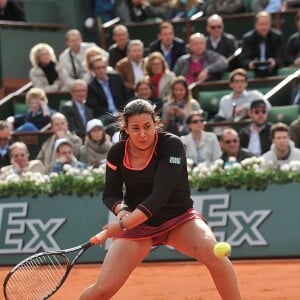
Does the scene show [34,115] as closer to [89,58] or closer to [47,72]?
[89,58]

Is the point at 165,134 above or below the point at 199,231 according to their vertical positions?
above

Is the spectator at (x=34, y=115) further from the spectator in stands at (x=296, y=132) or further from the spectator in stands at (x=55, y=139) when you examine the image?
the spectator in stands at (x=296, y=132)

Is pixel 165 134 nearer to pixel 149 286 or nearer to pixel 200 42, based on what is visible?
pixel 149 286

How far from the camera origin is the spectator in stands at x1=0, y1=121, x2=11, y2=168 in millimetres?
13008

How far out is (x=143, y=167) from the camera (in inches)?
258

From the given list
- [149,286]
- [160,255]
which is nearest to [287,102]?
[160,255]

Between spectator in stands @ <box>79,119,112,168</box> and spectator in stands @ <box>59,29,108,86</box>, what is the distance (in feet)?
8.77

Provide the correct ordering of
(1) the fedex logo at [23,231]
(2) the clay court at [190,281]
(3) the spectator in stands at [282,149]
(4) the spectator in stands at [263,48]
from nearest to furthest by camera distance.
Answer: (2) the clay court at [190,281] < (1) the fedex logo at [23,231] < (3) the spectator in stands at [282,149] < (4) the spectator in stands at [263,48]

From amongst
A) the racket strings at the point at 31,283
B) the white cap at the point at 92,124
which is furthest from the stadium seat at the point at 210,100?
the racket strings at the point at 31,283

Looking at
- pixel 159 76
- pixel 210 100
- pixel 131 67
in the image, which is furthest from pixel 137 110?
pixel 131 67

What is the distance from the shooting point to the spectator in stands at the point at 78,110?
13.7 meters

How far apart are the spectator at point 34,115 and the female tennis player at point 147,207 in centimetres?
735

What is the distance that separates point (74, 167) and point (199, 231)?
590cm

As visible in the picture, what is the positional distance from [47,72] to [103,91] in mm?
1505
